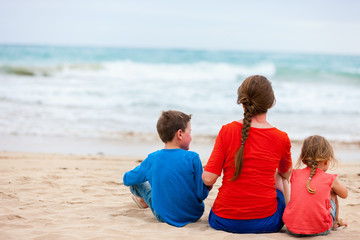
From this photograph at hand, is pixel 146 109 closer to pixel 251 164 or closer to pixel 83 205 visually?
pixel 83 205

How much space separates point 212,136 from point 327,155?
17.5 ft

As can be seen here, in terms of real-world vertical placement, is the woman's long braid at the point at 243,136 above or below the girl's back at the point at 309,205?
above

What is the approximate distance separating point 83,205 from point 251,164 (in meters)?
1.88

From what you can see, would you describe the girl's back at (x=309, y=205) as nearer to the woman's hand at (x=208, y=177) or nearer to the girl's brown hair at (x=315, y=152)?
the girl's brown hair at (x=315, y=152)

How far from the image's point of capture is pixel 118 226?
3453 mm

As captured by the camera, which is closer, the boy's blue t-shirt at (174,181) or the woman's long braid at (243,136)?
the woman's long braid at (243,136)

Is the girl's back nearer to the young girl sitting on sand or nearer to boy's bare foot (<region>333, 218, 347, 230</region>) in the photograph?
the young girl sitting on sand

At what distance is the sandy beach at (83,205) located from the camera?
10.6ft

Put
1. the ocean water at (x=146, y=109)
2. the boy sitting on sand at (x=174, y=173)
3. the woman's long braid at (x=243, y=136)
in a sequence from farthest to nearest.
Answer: the ocean water at (x=146, y=109) < the boy sitting on sand at (x=174, y=173) < the woman's long braid at (x=243, y=136)

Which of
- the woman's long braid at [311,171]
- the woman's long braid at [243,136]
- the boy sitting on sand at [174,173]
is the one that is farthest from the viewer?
the boy sitting on sand at [174,173]

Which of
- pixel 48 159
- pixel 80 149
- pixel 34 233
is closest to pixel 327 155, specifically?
pixel 34 233

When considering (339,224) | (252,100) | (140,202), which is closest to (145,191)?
(140,202)

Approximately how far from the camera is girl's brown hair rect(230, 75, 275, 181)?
2932 millimetres

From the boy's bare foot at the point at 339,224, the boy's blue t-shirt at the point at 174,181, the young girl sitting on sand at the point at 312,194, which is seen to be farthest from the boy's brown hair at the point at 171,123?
the boy's bare foot at the point at 339,224
